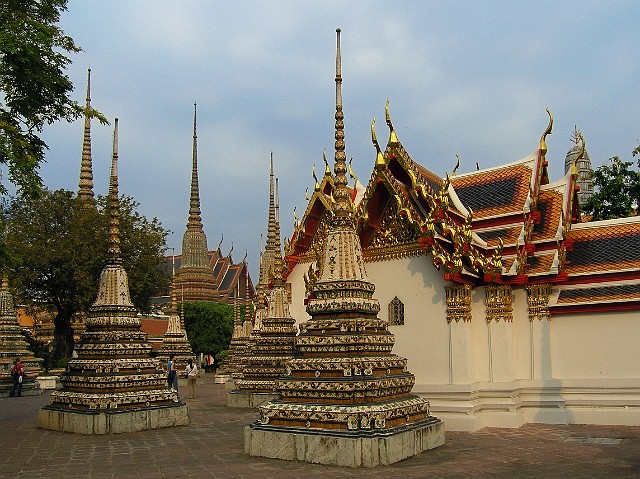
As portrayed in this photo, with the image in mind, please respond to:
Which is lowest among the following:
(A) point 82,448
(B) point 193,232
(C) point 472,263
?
(A) point 82,448

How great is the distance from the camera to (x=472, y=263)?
1377 cm

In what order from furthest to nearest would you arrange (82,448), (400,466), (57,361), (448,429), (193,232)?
(193,232)
(57,361)
(448,429)
(82,448)
(400,466)

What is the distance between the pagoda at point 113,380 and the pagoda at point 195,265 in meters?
45.6

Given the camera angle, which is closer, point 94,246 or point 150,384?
point 150,384

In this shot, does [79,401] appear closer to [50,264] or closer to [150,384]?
[150,384]

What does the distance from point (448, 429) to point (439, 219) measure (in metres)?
4.33

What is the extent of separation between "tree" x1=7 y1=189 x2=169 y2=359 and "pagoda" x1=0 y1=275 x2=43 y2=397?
4.04 meters

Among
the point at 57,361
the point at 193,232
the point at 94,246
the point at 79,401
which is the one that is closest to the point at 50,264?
the point at 94,246

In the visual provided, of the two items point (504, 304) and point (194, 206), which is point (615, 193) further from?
point (194, 206)

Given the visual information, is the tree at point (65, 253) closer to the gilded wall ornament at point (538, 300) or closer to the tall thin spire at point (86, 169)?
the tall thin spire at point (86, 169)

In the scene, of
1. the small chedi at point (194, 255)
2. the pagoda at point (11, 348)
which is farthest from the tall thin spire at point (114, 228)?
the small chedi at point (194, 255)

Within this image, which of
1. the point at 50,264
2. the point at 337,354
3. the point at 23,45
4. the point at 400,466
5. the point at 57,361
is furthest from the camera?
the point at 57,361

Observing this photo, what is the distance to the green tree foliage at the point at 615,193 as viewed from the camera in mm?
24297

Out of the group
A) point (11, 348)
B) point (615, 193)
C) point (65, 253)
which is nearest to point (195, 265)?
point (65, 253)
